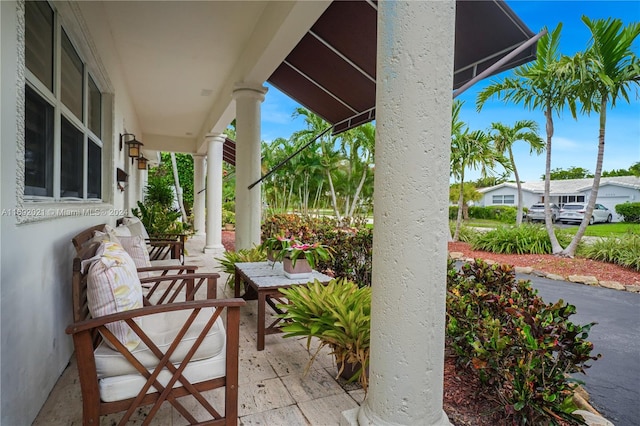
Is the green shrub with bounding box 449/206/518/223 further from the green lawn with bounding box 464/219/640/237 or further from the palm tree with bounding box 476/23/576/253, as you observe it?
the palm tree with bounding box 476/23/576/253

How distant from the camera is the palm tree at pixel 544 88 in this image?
813cm

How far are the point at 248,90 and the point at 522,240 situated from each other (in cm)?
827

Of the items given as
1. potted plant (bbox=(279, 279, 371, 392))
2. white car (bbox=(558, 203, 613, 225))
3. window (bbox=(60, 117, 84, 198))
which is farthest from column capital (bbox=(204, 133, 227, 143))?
white car (bbox=(558, 203, 613, 225))

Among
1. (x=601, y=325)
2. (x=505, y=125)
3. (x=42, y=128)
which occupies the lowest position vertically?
(x=601, y=325)

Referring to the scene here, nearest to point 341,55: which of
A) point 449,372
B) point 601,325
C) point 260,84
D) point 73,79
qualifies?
point 260,84

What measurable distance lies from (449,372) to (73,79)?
12.7ft

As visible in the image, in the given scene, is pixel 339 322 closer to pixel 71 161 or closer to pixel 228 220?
pixel 71 161

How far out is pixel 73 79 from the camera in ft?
9.80

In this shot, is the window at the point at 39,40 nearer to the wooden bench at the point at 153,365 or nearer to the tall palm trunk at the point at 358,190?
the wooden bench at the point at 153,365

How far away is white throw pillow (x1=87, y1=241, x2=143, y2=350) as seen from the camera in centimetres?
154

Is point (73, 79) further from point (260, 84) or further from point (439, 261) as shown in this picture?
point (439, 261)

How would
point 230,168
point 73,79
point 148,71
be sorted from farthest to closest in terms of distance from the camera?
point 230,168 < point 148,71 < point 73,79

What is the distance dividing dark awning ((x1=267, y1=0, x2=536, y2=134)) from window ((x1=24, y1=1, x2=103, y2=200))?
7.71ft

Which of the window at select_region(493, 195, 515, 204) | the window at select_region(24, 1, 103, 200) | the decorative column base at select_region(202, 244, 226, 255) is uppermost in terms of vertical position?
the window at select_region(493, 195, 515, 204)
